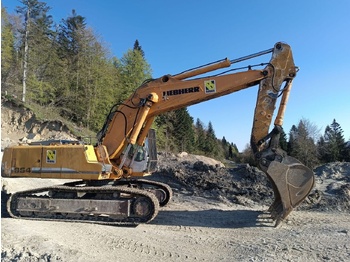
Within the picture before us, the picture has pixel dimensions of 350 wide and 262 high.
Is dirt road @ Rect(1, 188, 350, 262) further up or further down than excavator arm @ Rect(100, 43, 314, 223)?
further down

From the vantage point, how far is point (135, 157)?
8.42 metres

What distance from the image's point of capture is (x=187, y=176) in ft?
41.2

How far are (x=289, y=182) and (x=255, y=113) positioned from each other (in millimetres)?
1680

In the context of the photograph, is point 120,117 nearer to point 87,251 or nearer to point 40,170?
point 40,170

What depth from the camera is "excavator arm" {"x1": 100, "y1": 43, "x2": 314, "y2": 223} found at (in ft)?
23.2

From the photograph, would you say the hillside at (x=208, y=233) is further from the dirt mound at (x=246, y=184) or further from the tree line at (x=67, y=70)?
the tree line at (x=67, y=70)

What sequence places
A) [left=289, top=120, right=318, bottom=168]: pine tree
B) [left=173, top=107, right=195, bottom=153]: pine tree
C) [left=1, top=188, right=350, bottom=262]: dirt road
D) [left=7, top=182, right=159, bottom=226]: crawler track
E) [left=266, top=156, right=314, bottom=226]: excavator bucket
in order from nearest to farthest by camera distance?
[left=1, top=188, right=350, bottom=262]: dirt road, [left=266, top=156, right=314, bottom=226]: excavator bucket, [left=7, top=182, right=159, bottom=226]: crawler track, [left=289, top=120, right=318, bottom=168]: pine tree, [left=173, top=107, right=195, bottom=153]: pine tree

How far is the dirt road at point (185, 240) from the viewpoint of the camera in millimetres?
5180

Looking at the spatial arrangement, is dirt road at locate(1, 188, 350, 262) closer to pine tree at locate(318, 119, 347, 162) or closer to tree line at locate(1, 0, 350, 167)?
tree line at locate(1, 0, 350, 167)

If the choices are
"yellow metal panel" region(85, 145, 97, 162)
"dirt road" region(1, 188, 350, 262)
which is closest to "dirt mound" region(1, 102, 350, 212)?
Answer: "dirt road" region(1, 188, 350, 262)

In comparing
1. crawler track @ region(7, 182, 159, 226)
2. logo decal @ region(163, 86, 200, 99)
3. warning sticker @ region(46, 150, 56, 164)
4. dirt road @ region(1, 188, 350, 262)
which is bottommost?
dirt road @ region(1, 188, 350, 262)

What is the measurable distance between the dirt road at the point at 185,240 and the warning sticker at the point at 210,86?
3101 mm

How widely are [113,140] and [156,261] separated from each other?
3.76m

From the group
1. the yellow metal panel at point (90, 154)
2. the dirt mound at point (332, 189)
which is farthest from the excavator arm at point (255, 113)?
the dirt mound at point (332, 189)
